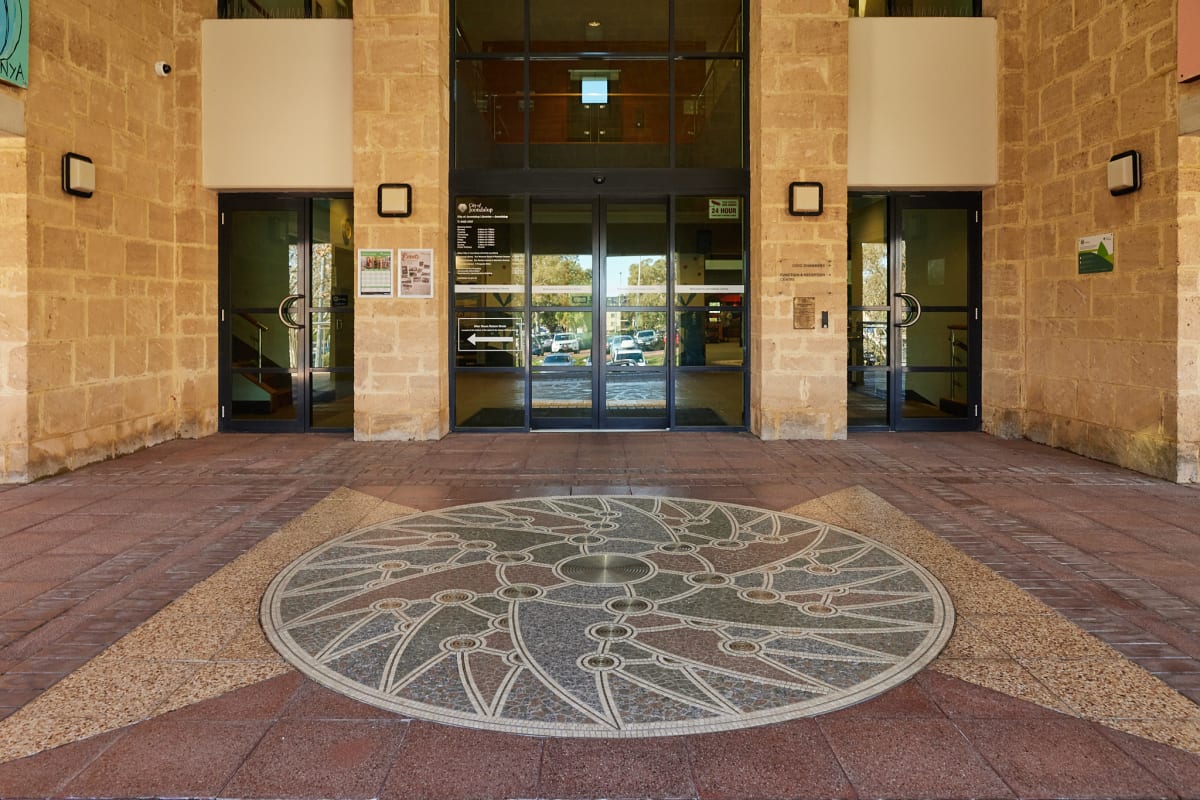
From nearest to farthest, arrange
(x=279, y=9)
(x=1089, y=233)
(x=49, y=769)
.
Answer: (x=49, y=769) → (x=1089, y=233) → (x=279, y=9)

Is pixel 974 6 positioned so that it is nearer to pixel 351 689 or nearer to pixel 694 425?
pixel 694 425

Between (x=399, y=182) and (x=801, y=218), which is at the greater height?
(x=399, y=182)

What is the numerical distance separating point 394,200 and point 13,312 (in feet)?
10.3

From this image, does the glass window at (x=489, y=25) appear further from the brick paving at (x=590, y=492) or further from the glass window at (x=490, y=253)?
the brick paving at (x=590, y=492)

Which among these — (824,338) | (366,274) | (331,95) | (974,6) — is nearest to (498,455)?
(366,274)

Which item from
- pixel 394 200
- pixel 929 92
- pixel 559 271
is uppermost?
pixel 929 92

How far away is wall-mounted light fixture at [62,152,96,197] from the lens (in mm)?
6504

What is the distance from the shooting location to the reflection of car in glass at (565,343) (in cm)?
887

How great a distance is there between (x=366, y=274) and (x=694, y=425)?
133 inches

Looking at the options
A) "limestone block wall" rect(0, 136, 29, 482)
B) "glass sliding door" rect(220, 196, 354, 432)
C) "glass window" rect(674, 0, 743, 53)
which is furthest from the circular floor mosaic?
"glass window" rect(674, 0, 743, 53)

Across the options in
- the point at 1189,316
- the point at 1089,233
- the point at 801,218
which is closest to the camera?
the point at 1189,316

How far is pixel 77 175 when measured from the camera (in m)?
6.56

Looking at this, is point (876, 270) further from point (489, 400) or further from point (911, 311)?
point (489, 400)

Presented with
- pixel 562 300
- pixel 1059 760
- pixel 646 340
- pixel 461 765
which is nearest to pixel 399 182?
pixel 562 300
